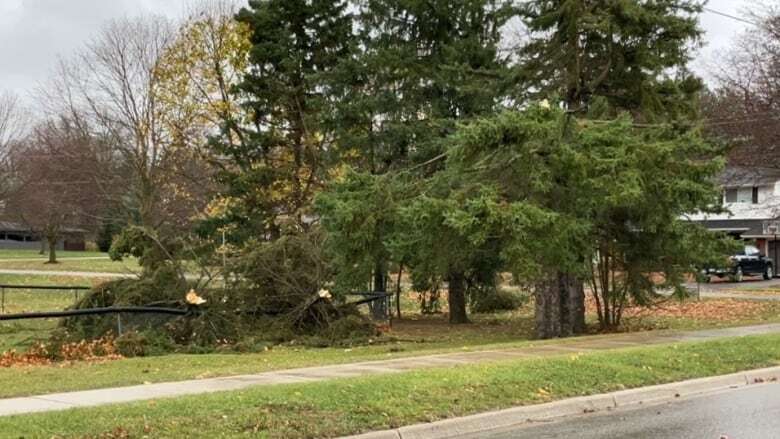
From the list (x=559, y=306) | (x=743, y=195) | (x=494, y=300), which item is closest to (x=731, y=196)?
(x=743, y=195)

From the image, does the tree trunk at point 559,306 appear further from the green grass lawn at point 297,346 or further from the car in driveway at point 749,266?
the car in driveway at point 749,266

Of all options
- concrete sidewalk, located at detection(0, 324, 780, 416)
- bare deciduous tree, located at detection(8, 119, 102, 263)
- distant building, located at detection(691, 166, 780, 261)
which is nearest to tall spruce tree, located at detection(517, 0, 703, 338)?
concrete sidewalk, located at detection(0, 324, 780, 416)

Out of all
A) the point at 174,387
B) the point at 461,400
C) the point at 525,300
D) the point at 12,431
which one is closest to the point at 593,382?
the point at 461,400

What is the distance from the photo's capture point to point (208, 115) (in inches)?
1294

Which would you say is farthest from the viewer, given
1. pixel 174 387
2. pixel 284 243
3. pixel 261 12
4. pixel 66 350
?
pixel 261 12

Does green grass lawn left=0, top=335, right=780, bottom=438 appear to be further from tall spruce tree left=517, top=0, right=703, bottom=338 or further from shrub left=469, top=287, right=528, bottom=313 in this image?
shrub left=469, top=287, right=528, bottom=313

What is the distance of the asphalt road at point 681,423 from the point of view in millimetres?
8719

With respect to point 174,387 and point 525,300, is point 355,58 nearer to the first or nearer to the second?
point 525,300

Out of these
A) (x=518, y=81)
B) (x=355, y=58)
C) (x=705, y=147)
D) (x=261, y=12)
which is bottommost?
(x=705, y=147)

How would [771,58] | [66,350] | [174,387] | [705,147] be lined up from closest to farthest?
[174,387], [66,350], [705,147], [771,58]

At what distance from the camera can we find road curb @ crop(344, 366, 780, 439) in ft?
28.9

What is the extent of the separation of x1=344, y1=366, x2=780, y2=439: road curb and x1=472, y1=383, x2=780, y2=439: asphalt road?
Result: 233mm

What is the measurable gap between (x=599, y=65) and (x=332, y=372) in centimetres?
1218

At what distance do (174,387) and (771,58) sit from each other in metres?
34.3
